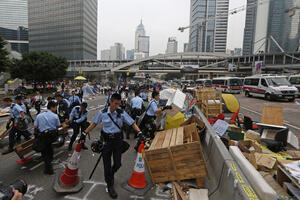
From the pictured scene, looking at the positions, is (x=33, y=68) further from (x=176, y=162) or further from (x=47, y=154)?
(x=176, y=162)

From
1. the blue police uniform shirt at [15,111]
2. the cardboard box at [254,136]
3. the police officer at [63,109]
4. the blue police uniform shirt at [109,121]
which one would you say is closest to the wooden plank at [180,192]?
the blue police uniform shirt at [109,121]

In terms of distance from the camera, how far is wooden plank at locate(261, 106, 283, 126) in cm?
670

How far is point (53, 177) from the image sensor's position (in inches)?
168

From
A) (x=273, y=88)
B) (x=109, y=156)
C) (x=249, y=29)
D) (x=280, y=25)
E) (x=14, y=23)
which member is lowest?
(x=109, y=156)

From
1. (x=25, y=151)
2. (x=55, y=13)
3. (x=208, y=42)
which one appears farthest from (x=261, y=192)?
(x=208, y=42)

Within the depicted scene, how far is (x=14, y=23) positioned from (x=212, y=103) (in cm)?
17614

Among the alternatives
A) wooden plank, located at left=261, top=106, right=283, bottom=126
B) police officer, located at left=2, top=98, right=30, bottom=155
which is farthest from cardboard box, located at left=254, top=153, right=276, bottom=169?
police officer, located at left=2, top=98, right=30, bottom=155

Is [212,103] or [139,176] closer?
[139,176]

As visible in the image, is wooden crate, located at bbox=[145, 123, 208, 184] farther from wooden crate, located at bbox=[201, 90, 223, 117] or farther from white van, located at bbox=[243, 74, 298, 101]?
white van, located at bbox=[243, 74, 298, 101]

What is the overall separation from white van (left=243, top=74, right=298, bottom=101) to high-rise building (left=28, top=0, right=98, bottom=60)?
88708mm

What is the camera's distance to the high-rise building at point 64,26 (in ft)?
299

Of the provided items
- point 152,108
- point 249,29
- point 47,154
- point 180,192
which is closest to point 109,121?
point 180,192

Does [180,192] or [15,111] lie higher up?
[15,111]

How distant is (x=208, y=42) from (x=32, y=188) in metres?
191
